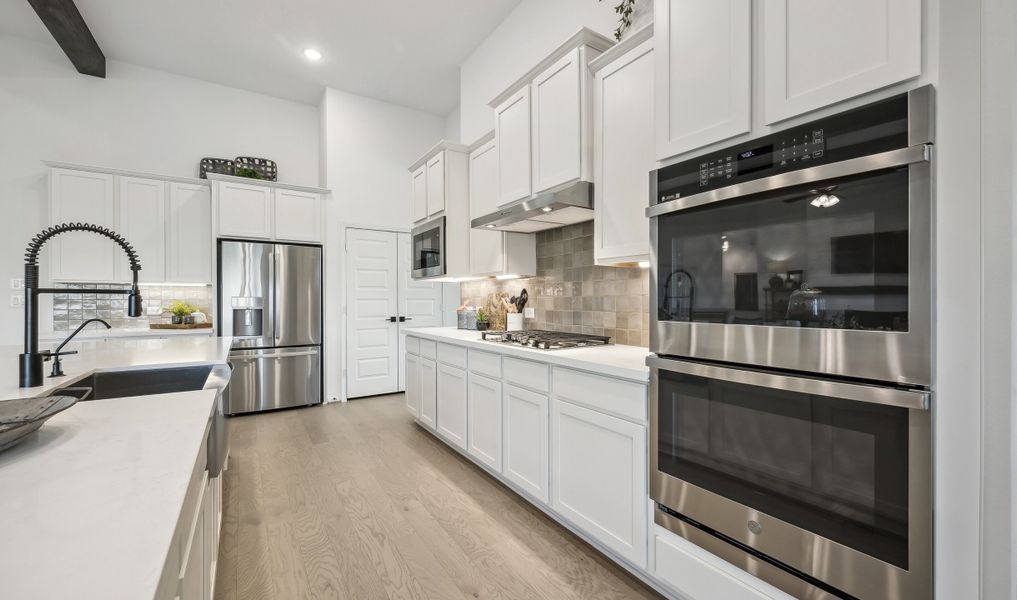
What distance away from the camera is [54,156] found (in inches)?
162

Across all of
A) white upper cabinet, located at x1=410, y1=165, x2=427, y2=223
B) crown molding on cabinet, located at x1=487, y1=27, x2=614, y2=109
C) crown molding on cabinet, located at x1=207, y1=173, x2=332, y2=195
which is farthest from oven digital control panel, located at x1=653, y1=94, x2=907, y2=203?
crown molding on cabinet, located at x1=207, y1=173, x2=332, y2=195

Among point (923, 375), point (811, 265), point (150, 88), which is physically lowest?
point (923, 375)

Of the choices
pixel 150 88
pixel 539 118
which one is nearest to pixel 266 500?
pixel 539 118

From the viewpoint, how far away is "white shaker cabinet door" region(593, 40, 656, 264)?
2.00 metres

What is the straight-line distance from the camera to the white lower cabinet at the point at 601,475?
1.73 metres

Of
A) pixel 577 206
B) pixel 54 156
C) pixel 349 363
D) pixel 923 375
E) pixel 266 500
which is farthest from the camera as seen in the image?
pixel 349 363

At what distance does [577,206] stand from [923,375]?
162 centimetres

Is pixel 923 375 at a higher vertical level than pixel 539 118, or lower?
lower

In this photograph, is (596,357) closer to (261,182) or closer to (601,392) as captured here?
(601,392)

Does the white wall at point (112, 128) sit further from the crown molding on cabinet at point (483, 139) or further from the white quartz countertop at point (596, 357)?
the white quartz countertop at point (596, 357)

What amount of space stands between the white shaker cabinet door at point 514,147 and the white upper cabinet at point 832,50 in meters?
1.58

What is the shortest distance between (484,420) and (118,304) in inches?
165

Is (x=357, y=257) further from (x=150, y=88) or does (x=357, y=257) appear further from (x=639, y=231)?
(x=639, y=231)

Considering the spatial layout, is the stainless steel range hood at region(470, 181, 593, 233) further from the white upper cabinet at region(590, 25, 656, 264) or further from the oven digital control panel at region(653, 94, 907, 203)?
the oven digital control panel at region(653, 94, 907, 203)
